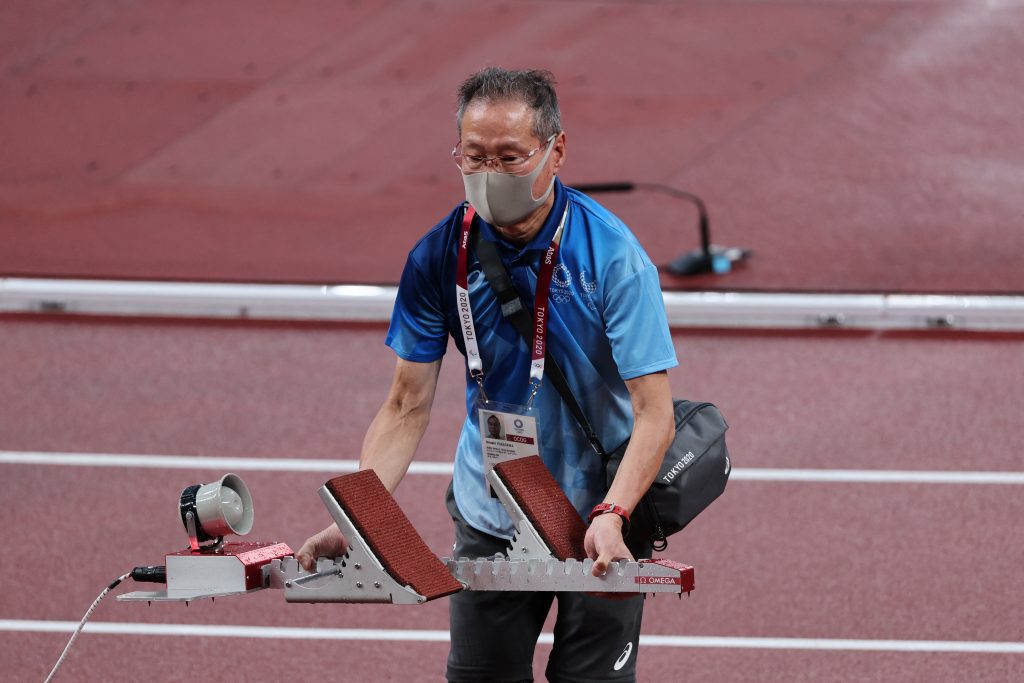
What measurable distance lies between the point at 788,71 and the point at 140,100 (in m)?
4.70

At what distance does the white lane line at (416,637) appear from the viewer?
17.0 feet

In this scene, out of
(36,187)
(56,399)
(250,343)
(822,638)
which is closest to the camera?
(822,638)

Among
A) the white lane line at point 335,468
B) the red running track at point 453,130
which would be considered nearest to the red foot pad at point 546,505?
the white lane line at point 335,468

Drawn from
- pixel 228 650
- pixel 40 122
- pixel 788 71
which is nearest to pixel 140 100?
pixel 40 122

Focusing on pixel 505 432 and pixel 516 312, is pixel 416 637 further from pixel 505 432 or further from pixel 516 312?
pixel 516 312

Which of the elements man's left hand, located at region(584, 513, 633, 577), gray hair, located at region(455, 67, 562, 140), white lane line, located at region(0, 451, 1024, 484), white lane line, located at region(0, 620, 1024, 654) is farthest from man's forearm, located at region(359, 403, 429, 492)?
white lane line, located at region(0, 451, 1024, 484)

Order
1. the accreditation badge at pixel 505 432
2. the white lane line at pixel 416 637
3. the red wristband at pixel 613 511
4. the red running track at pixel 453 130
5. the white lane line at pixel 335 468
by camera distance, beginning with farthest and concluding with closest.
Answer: the red running track at pixel 453 130, the white lane line at pixel 335 468, the white lane line at pixel 416 637, the accreditation badge at pixel 505 432, the red wristband at pixel 613 511

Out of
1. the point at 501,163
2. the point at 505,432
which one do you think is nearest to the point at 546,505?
the point at 505,432

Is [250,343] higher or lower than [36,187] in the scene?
lower

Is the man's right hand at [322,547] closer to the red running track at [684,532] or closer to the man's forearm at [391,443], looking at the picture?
the man's forearm at [391,443]

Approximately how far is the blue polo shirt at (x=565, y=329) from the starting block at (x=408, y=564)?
19cm

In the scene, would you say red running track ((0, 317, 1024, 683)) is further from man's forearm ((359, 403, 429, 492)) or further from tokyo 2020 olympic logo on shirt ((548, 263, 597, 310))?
tokyo 2020 olympic logo on shirt ((548, 263, 597, 310))

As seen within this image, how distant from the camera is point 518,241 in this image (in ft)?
10.6

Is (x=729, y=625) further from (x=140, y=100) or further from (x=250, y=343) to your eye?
(x=140, y=100)
